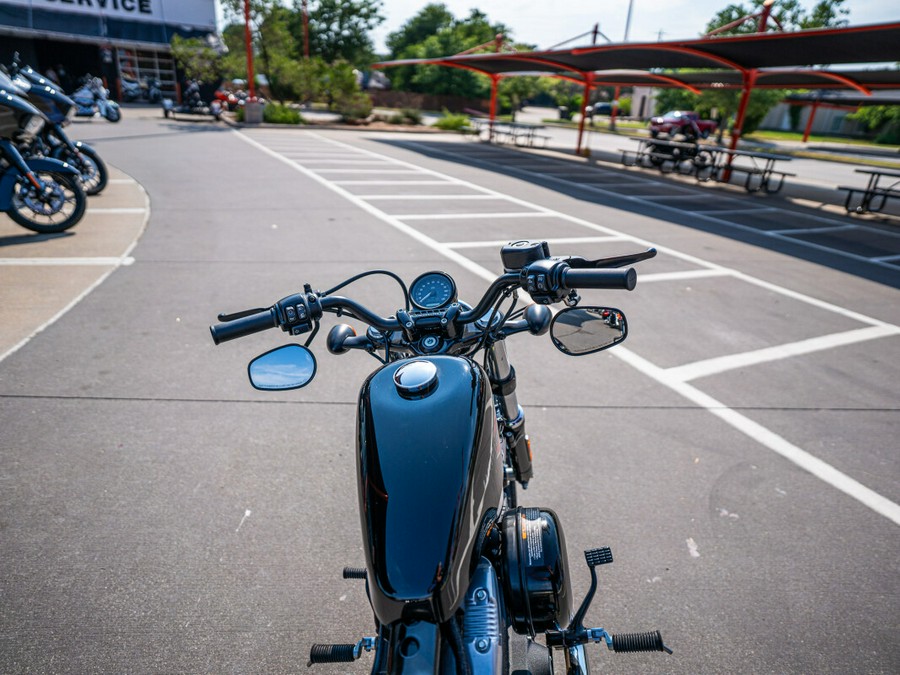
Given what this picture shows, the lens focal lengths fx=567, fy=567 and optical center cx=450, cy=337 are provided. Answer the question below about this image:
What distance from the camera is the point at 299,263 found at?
689 cm

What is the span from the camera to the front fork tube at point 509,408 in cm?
208

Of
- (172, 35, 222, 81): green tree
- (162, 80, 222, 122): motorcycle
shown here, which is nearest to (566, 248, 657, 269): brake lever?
(162, 80, 222, 122): motorcycle

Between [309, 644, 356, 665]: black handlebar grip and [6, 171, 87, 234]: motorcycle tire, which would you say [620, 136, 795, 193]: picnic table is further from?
[309, 644, 356, 665]: black handlebar grip

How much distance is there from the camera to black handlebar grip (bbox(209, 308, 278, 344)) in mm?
1677

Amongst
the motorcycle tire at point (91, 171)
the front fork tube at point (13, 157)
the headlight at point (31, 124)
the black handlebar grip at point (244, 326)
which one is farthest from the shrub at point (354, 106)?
the black handlebar grip at point (244, 326)

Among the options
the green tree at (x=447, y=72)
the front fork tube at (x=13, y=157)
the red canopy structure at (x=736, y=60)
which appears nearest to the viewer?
the front fork tube at (x=13, y=157)

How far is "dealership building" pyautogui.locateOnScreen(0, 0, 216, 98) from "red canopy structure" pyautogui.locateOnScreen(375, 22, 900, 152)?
1741cm

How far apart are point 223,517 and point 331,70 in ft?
99.4

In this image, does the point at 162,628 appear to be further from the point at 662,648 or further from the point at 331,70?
the point at 331,70

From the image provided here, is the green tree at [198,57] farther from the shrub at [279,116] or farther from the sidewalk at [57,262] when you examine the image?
the sidewalk at [57,262]

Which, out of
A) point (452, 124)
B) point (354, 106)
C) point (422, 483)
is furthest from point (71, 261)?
point (354, 106)

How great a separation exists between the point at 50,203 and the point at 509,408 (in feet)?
25.7

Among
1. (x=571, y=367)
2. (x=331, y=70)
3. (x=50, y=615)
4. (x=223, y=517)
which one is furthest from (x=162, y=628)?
(x=331, y=70)

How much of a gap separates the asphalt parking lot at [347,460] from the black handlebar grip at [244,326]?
1399mm
